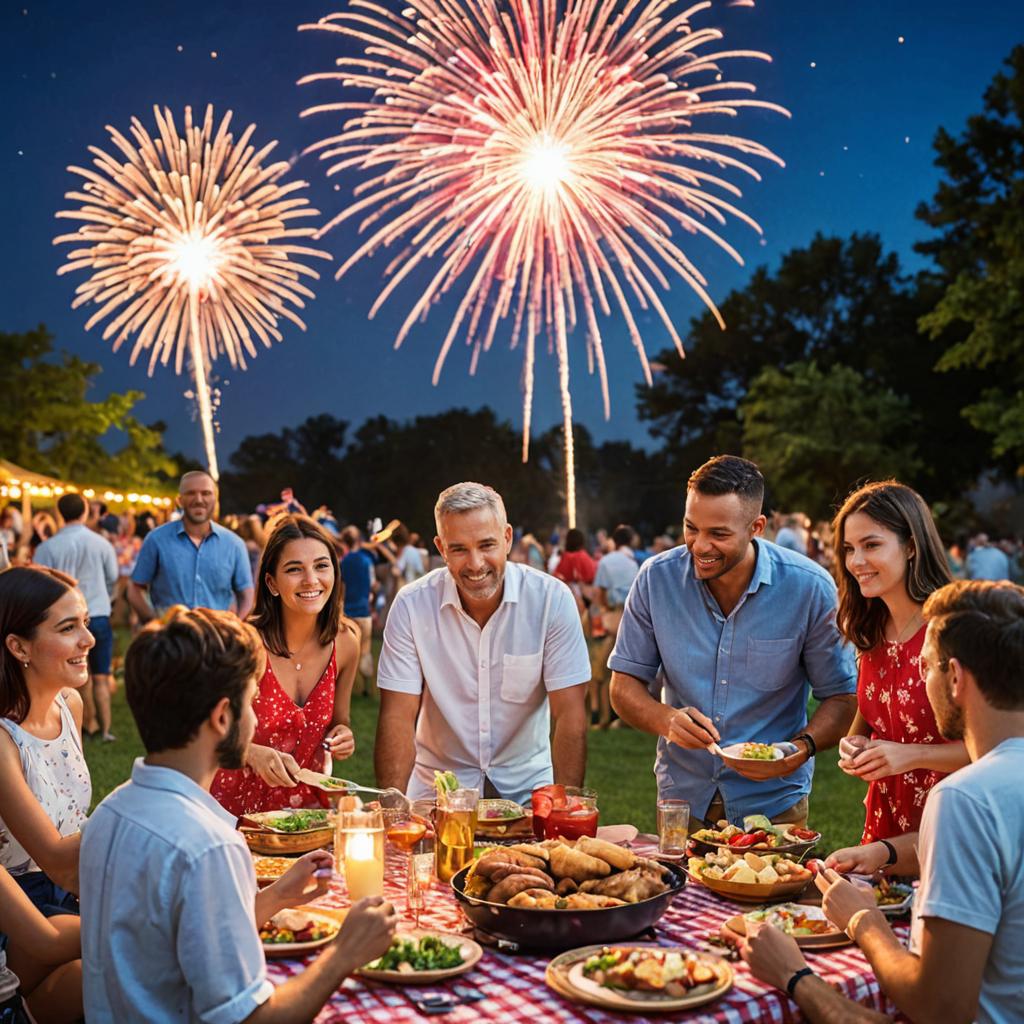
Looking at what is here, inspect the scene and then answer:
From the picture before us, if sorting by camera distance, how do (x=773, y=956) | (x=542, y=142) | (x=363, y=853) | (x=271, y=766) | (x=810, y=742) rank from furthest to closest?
(x=542, y=142), (x=810, y=742), (x=271, y=766), (x=363, y=853), (x=773, y=956)

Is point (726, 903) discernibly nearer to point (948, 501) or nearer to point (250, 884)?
point (250, 884)

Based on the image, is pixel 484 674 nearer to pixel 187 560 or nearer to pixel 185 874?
pixel 185 874

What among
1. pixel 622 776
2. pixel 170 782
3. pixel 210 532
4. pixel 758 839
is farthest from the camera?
pixel 622 776

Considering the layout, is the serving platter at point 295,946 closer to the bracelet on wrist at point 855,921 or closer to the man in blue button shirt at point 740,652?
the bracelet on wrist at point 855,921

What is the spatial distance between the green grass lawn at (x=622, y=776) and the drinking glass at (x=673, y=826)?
3.88 m

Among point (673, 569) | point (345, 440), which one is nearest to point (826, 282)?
point (345, 440)

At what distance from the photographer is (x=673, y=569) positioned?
4.44 meters

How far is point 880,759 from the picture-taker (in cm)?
321

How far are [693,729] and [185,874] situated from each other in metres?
2.03

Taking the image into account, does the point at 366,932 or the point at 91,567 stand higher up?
the point at 91,567

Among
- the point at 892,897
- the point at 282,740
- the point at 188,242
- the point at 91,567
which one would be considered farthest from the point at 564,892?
the point at 188,242

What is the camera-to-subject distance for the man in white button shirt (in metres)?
4.31

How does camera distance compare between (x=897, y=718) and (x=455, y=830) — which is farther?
(x=897, y=718)

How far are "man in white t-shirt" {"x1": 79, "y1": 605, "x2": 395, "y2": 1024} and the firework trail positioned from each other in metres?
10.3
